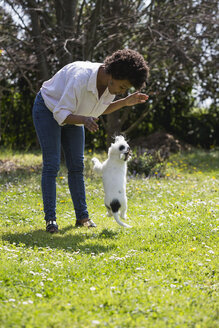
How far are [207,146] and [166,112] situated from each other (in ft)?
5.22

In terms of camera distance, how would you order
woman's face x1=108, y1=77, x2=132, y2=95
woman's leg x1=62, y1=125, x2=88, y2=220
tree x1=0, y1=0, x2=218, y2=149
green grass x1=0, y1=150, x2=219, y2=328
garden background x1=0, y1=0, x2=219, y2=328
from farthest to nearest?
tree x1=0, y1=0, x2=218, y2=149 → woman's leg x1=62, y1=125, x2=88, y2=220 → woman's face x1=108, y1=77, x2=132, y2=95 → garden background x1=0, y1=0, x2=219, y2=328 → green grass x1=0, y1=150, x2=219, y2=328

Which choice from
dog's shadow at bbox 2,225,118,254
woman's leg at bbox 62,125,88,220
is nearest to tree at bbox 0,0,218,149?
woman's leg at bbox 62,125,88,220

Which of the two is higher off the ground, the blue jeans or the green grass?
the blue jeans

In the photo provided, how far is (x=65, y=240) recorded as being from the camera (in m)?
4.00

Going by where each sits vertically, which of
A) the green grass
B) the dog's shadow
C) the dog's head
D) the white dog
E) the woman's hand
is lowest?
the dog's shadow

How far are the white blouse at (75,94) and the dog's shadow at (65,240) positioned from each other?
3.63ft

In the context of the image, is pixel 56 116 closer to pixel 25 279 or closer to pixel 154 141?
pixel 25 279

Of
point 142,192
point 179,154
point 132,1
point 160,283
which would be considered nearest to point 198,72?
point 179,154

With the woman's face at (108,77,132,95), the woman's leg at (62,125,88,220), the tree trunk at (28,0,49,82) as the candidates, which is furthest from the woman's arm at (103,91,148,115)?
the tree trunk at (28,0,49,82)

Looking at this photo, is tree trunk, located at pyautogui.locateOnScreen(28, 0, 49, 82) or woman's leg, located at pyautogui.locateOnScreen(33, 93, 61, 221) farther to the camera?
tree trunk, located at pyautogui.locateOnScreen(28, 0, 49, 82)

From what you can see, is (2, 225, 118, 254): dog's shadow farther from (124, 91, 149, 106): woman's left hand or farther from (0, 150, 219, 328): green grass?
(124, 91, 149, 106): woman's left hand

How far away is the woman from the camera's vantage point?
3.75 metres

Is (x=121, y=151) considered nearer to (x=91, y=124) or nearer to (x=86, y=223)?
(x=91, y=124)

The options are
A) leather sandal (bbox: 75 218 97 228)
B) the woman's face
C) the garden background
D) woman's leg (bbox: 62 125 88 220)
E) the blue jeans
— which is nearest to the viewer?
the garden background
